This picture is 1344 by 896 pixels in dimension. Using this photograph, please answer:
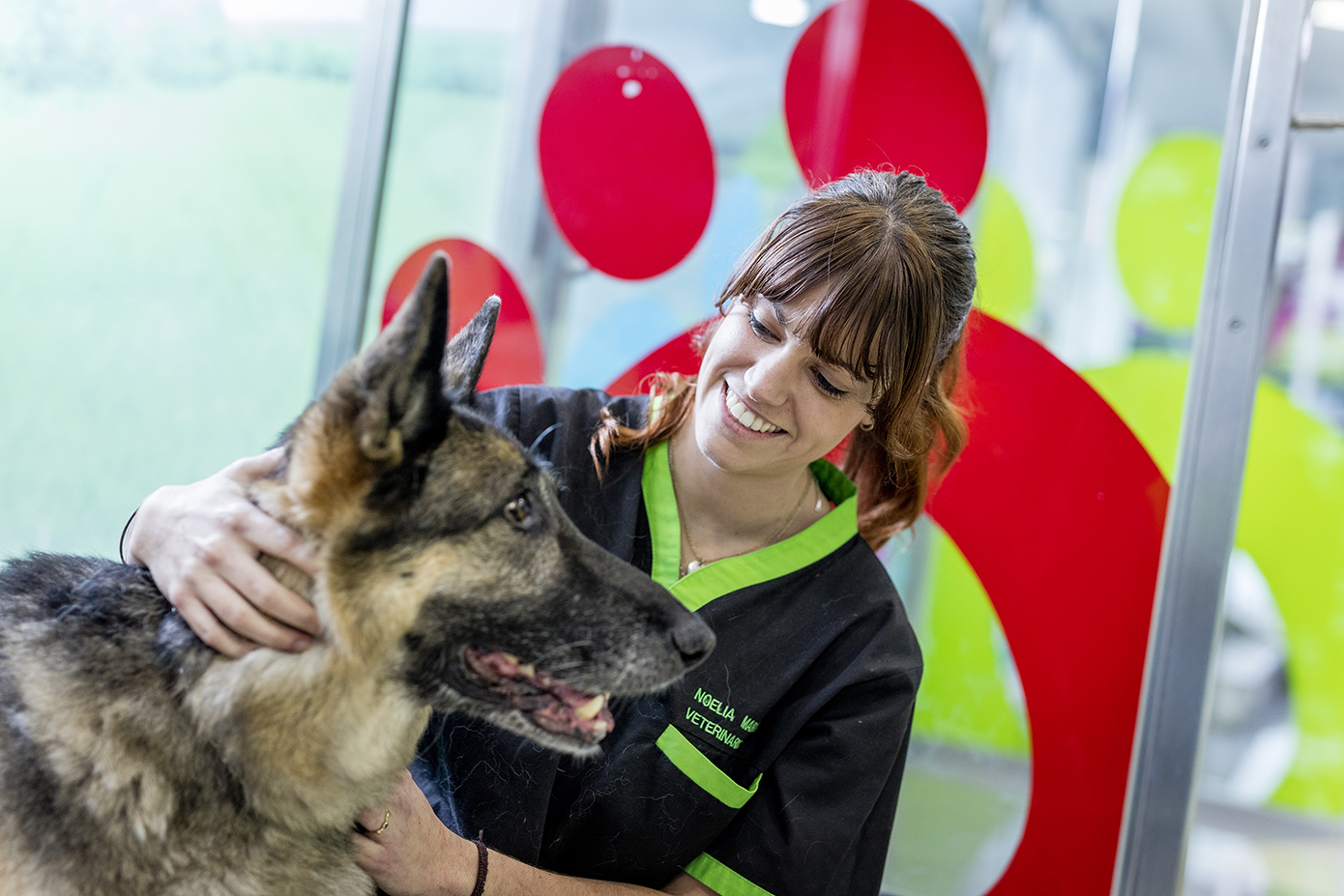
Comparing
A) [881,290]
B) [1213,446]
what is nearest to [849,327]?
[881,290]

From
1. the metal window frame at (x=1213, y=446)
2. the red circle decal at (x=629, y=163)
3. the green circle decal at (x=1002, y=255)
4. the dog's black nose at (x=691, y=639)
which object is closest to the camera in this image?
the dog's black nose at (x=691, y=639)

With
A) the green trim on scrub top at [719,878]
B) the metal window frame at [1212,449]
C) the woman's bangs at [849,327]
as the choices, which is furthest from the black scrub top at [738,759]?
the metal window frame at [1212,449]

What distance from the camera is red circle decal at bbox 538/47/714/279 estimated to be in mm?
2061

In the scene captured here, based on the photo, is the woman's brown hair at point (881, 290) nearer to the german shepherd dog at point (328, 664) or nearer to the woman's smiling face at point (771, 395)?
the woman's smiling face at point (771, 395)

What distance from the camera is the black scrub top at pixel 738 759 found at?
4.49 feet

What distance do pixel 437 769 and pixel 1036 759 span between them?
1047mm

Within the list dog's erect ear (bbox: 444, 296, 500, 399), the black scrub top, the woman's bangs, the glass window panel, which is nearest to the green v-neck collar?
the black scrub top

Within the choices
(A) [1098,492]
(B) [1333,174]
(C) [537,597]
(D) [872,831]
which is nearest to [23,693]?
(C) [537,597]

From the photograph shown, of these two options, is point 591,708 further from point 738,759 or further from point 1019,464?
point 1019,464

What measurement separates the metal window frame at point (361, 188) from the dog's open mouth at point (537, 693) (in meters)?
1.42

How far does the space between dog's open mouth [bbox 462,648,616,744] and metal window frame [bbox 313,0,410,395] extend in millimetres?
1425

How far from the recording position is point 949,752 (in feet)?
5.99

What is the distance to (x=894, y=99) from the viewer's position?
6.07ft

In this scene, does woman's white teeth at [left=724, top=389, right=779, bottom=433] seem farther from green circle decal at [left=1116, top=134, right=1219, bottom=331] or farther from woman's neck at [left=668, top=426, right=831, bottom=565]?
green circle decal at [left=1116, top=134, right=1219, bottom=331]
